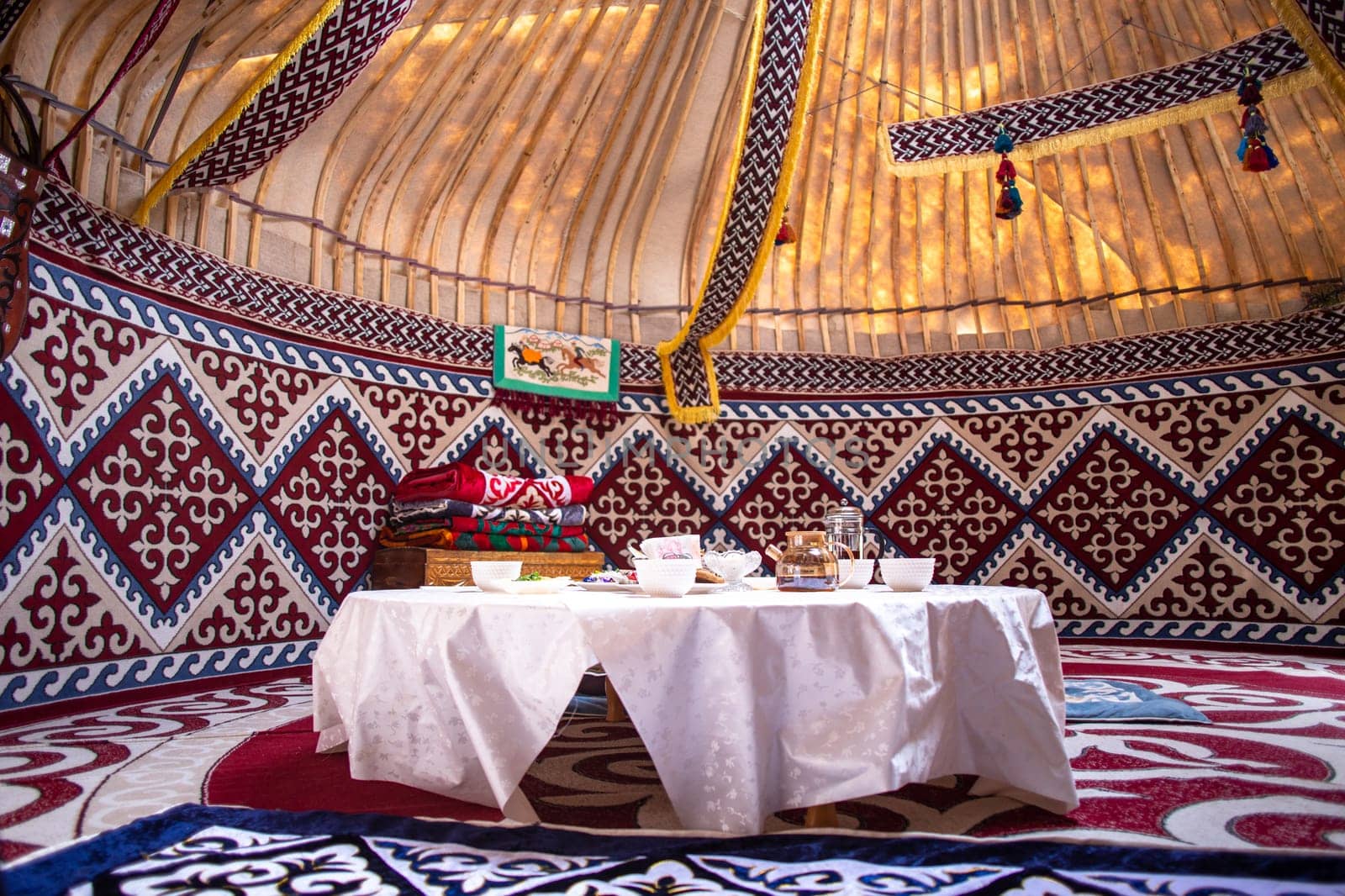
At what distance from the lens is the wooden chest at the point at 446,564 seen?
147 inches

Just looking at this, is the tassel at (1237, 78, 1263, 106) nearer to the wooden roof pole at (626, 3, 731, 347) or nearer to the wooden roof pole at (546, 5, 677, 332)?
the wooden roof pole at (626, 3, 731, 347)

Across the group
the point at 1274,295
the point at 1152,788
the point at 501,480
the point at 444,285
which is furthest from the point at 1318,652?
the point at 444,285

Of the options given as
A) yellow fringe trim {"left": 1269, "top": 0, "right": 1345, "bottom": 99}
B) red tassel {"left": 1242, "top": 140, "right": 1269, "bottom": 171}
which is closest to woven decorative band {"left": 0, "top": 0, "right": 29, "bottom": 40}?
yellow fringe trim {"left": 1269, "top": 0, "right": 1345, "bottom": 99}

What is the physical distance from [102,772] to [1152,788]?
2345 mm

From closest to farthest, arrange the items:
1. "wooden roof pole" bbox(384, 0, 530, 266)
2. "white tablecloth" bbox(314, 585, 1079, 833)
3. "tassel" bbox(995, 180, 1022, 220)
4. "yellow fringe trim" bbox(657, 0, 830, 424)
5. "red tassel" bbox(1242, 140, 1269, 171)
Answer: "white tablecloth" bbox(314, 585, 1079, 833) < "red tassel" bbox(1242, 140, 1269, 171) < "yellow fringe trim" bbox(657, 0, 830, 424) < "tassel" bbox(995, 180, 1022, 220) < "wooden roof pole" bbox(384, 0, 530, 266)

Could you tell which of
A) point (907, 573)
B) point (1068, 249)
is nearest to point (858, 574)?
point (907, 573)

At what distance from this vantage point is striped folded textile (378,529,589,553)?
3830 millimetres

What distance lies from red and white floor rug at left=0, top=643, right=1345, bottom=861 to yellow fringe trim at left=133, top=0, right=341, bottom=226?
74.4 inches

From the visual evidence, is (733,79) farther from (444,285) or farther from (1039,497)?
(1039,497)

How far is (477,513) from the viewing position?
3.94 metres

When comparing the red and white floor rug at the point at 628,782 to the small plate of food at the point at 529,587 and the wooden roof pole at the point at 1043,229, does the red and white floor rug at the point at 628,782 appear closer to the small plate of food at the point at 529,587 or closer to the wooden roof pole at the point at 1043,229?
the small plate of food at the point at 529,587

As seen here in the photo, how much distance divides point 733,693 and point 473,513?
2.69 metres

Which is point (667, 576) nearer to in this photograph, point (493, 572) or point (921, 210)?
point (493, 572)

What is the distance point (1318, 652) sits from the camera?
14.6ft
